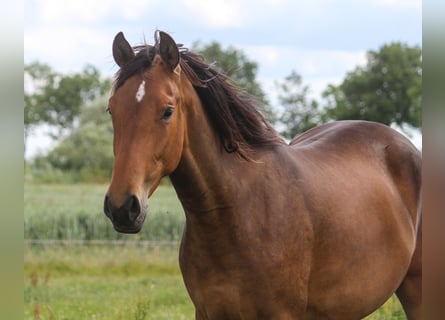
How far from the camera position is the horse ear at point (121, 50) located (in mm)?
2906

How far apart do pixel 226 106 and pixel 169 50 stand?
47cm

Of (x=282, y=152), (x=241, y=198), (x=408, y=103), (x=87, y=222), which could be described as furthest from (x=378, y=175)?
(x=408, y=103)

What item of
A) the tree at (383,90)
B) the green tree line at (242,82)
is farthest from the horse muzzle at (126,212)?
the tree at (383,90)

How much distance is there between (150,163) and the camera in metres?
2.64

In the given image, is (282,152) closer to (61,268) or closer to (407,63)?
(61,268)

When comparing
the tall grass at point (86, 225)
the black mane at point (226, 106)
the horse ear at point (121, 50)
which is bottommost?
the tall grass at point (86, 225)

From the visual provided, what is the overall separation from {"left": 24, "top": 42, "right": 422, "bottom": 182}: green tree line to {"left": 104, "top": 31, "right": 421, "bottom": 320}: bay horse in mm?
26272

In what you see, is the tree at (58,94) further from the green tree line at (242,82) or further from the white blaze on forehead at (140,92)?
the white blaze on forehead at (140,92)

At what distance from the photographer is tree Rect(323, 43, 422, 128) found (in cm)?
5762

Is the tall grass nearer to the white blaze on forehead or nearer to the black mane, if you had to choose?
the black mane

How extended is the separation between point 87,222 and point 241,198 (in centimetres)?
1056

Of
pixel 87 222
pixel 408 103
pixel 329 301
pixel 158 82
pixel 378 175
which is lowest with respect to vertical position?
pixel 408 103

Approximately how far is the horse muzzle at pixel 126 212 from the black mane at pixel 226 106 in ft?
2.20

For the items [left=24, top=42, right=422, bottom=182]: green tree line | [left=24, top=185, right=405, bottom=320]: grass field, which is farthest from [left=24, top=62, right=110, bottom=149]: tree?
[left=24, top=185, right=405, bottom=320]: grass field
